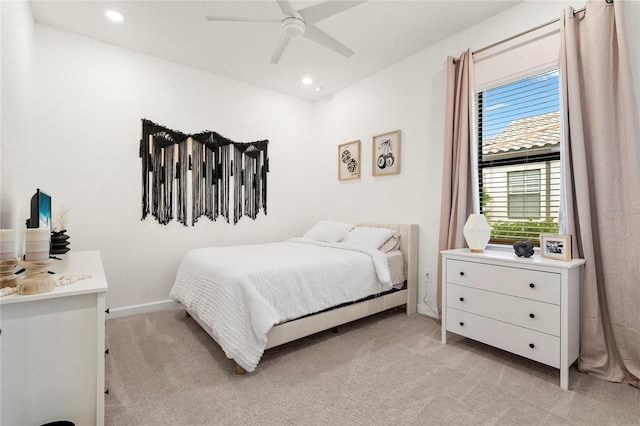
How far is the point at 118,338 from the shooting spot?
251 centimetres

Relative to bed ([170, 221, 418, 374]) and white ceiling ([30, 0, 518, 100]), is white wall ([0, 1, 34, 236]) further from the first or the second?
bed ([170, 221, 418, 374])

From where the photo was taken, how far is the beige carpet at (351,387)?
1575 millimetres

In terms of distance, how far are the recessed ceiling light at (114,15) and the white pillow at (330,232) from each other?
2741mm

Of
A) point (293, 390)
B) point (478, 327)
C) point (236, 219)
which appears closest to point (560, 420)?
point (478, 327)

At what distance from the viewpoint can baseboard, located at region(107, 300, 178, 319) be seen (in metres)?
3.01

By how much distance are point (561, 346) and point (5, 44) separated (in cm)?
371

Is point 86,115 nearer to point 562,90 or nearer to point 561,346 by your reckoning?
point 562,90

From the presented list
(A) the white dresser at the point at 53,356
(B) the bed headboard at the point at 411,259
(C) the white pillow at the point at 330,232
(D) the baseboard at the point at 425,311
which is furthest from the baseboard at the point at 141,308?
(D) the baseboard at the point at 425,311

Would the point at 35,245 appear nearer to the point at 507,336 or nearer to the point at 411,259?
the point at 507,336

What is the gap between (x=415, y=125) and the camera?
10.7 ft

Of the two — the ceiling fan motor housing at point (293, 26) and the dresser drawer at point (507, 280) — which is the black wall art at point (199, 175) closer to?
the ceiling fan motor housing at point (293, 26)

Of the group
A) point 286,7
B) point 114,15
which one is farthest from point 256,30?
point 114,15

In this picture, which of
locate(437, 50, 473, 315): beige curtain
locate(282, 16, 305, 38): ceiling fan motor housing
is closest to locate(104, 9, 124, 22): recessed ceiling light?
locate(282, 16, 305, 38): ceiling fan motor housing

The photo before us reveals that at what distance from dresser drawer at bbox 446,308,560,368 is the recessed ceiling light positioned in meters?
3.64
